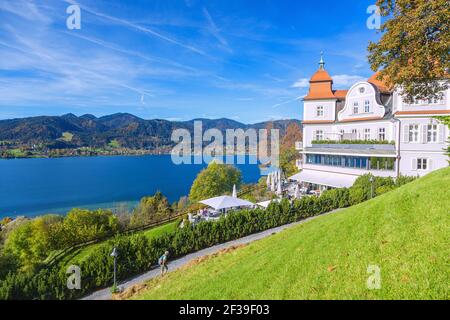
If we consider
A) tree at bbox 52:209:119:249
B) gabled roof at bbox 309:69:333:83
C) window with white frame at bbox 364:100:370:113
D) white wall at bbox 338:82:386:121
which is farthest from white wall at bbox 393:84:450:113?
tree at bbox 52:209:119:249

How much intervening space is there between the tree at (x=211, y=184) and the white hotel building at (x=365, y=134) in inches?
726

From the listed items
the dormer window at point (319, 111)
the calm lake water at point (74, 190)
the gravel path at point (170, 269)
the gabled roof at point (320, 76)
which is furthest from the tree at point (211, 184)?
the gravel path at point (170, 269)

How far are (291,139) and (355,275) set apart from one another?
89.1 m

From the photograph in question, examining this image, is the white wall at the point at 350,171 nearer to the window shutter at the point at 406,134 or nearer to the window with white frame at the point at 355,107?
the window shutter at the point at 406,134

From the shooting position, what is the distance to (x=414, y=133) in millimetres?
22922

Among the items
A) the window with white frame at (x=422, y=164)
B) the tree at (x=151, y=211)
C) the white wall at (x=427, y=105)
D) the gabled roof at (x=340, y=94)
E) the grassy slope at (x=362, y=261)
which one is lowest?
the tree at (x=151, y=211)

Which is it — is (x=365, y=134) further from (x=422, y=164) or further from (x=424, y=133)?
(x=422, y=164)

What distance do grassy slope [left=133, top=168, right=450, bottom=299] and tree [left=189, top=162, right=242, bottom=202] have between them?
3876 centimetres

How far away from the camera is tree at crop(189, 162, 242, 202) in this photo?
48188 millimetres

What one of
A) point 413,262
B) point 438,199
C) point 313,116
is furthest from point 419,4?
point 313,116

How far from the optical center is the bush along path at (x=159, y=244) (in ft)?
35.7

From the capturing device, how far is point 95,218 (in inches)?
1121

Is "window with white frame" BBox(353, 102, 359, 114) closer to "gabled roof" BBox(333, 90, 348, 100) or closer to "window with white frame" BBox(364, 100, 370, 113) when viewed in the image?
"window with white frame" BBox(364, 100, 370, 113)

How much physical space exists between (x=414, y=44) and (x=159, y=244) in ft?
48.9
